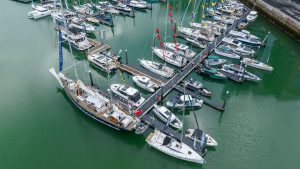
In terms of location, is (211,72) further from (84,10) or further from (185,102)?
(84,10)

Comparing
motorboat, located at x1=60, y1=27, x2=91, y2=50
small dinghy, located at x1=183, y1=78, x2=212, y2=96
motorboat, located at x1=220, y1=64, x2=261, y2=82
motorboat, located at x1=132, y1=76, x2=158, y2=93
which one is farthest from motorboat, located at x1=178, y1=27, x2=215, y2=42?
motorboat, located at x1=60, y1=27, x2=91, y2=50

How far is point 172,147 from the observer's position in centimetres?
3522

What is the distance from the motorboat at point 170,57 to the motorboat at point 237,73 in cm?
898

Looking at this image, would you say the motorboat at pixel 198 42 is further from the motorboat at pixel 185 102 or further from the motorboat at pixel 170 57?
the motorboat at pixel 185 102

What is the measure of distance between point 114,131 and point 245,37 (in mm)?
44637

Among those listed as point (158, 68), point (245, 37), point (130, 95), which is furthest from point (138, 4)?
point (130, 95)

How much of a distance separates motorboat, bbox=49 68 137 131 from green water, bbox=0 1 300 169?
5.76 ft


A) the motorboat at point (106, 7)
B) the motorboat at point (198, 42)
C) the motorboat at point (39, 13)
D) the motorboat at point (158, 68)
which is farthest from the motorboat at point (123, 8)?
the motorboat at point (158, 68)

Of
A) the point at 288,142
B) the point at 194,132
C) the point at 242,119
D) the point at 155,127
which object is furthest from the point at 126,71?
the point at 288,142

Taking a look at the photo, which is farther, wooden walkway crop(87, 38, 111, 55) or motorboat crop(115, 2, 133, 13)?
motorboat crop(115, 2, 133, 13)

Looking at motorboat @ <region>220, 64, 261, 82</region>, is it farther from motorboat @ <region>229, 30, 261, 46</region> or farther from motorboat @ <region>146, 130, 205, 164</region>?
motorboat @ <region>146, 130, 205, 164</region>

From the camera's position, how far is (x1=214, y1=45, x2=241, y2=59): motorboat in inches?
2272

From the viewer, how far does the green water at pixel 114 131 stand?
35938 mm

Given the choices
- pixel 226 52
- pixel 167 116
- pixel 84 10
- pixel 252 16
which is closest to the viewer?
pixel 167 116
